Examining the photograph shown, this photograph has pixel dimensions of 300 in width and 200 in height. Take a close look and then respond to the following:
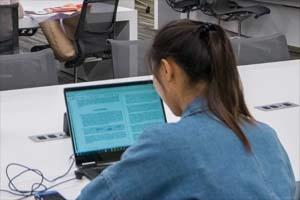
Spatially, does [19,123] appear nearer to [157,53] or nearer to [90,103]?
[90,103]

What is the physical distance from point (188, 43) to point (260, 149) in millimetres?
287

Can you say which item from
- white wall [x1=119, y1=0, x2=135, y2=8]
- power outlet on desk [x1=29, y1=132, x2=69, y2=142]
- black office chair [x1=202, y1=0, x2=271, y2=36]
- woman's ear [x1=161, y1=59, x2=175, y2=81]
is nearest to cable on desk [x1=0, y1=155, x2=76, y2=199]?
power outlet on desk [x1=29, y1=132, x2=69, y2=142]

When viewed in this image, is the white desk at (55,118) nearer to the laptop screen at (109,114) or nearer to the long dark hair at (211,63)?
the laptop screen at (109,114)

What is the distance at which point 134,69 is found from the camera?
346cm

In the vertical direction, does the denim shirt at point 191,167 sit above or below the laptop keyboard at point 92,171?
above

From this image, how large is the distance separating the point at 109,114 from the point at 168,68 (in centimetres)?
83

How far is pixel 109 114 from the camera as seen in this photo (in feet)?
6.98

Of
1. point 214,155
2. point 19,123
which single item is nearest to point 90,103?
point 19,123

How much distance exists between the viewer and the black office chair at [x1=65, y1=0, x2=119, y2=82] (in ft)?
15.9

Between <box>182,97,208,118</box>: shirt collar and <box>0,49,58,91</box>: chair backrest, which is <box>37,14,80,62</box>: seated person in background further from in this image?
<box>182,97,208,118</box>: shirt collar

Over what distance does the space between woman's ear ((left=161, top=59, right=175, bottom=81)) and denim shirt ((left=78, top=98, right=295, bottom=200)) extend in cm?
9

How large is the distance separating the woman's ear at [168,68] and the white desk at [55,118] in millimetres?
736

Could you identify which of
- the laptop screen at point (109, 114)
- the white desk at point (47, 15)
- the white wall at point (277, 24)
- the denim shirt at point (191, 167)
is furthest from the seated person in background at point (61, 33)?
the denim shirt at point (191, 167)

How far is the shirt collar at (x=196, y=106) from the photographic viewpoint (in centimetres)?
129
